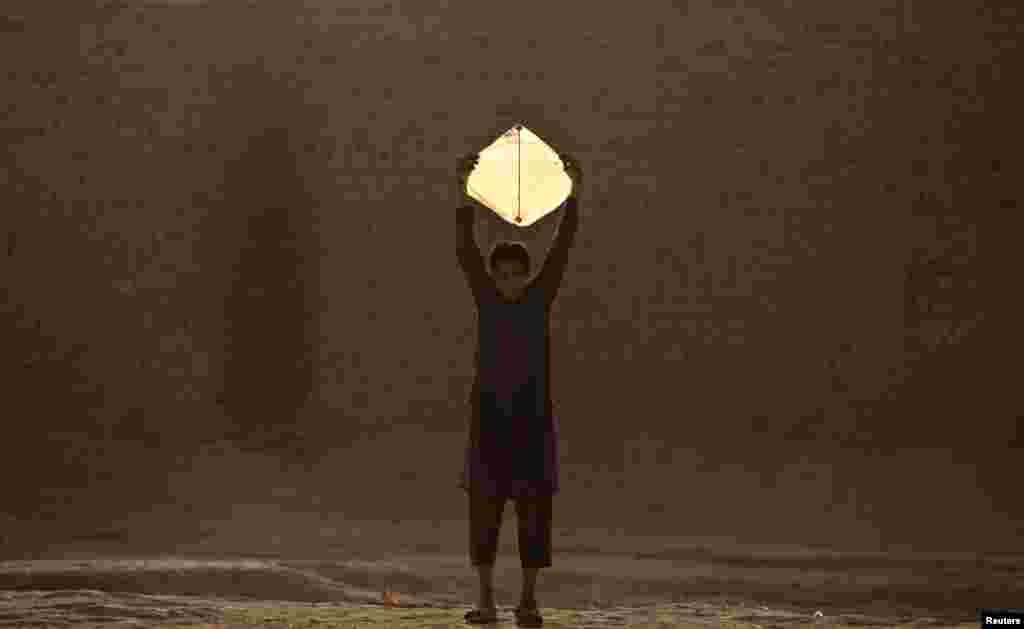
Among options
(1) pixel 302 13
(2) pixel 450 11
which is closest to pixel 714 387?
(2) pixel 450 11

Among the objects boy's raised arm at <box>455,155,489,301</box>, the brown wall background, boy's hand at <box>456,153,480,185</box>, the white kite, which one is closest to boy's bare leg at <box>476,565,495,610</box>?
boy's raised arm at <box>455,155,489,301</box>

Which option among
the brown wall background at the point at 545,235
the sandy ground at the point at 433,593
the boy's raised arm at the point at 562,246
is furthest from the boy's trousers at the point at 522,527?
the brown wall background at the point at 545,235

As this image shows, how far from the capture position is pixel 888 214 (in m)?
11.6

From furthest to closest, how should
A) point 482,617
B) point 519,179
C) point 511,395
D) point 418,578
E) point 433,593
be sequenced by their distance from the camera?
point 418,578 → point 433,593 → point 519,179 → point 482,617 → point 511,395

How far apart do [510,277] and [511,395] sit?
1.20ft

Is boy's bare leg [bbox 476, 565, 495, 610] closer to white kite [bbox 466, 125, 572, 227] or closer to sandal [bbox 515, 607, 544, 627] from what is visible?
sandal [bbox 515, 607, 544, 627]

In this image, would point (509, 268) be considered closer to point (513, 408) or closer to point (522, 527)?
point (513, 408)

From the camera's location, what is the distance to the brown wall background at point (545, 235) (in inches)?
453

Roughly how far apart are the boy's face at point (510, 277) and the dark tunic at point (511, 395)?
1.1 inches

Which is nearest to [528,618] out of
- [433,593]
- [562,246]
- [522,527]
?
[522,527]

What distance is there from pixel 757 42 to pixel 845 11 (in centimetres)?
71

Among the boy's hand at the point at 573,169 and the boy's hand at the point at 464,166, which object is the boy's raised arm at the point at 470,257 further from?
the boy's hand at the point at 573,169

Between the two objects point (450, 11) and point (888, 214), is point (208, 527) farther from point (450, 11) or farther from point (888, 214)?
point (888, 214)

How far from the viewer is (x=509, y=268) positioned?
187 inches
